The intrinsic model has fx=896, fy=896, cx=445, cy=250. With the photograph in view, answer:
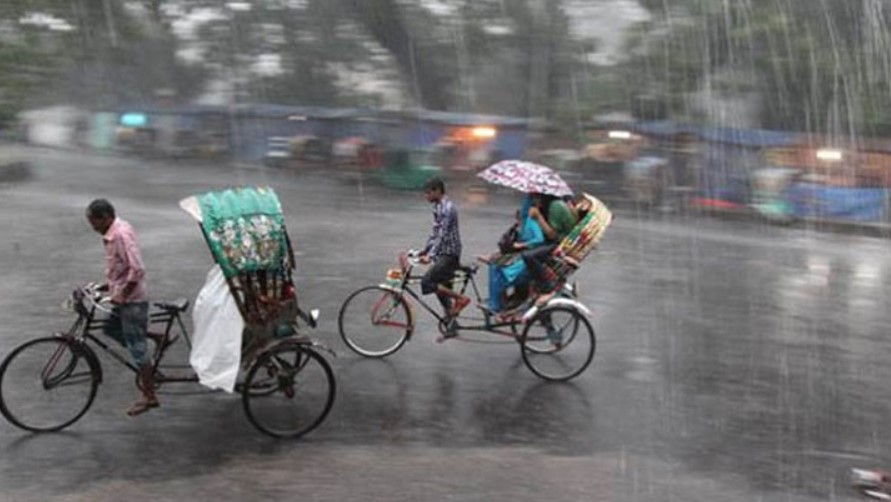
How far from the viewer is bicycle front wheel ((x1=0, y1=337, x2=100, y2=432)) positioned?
605 centimetres

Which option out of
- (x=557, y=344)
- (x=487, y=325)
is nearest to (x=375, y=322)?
(x=487, y=325)

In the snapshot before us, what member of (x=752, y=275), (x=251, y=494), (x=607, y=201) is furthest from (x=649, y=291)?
(x=607, y=201)

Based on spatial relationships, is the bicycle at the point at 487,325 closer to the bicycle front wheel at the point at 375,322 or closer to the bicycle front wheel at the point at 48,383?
the bicycle front wheel at the point at 375,322

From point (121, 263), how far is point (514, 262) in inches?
134

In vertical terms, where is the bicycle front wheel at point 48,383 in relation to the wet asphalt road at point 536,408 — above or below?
above

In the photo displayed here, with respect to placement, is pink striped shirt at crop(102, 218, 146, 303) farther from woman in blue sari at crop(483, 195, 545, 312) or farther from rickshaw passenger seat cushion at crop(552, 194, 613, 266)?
rickshaw passenger seat cushion at crop(552, 194, 613, 266)

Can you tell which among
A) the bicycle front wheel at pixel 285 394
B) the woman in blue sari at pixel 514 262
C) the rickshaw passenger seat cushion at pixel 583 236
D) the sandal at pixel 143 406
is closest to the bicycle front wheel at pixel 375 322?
the woman in blue sari at pixel 514 262

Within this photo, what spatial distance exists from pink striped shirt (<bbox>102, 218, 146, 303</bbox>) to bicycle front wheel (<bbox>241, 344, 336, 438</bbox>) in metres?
1.00

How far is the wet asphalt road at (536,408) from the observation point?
18.6ft

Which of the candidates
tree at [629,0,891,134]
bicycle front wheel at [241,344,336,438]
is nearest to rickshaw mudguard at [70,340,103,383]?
bicycle front wheel at [241,344,336,438]

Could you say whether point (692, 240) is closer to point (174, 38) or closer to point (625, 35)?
point (625, 35)

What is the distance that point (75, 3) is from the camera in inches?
969

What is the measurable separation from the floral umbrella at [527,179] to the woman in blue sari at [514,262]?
255 millimetres

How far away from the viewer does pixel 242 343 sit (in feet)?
20.3
